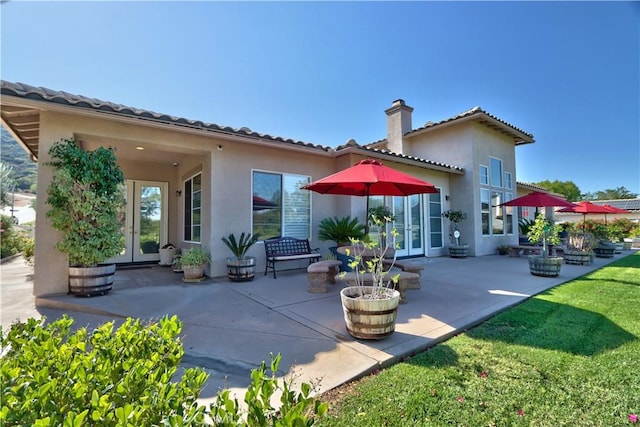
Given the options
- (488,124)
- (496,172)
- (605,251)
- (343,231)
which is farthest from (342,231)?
(605,251)

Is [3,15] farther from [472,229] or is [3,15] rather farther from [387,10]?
[472,229]

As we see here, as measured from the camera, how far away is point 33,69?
25.5 ft

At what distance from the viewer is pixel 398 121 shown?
1334cm

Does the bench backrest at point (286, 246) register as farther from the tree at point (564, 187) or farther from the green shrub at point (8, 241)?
the tree at point (564, 187)

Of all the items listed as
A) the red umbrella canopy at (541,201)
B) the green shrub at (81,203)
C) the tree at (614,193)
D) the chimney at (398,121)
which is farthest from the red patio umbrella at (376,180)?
the tree at (614,193)

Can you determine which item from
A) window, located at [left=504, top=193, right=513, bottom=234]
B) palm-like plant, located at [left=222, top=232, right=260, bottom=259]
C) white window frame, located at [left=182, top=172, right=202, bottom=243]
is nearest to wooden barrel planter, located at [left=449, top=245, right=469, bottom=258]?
window, located at [left=504, top=193, right=513, bottom=234]

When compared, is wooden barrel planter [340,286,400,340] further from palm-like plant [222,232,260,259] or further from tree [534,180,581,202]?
tree [534,180,581,202]

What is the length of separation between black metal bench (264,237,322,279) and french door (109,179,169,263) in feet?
14.5

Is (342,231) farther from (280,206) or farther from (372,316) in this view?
(372,316)

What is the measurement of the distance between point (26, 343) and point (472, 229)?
12.6m

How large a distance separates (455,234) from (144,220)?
1101 centimetres

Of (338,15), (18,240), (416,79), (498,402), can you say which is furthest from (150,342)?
(18,240)

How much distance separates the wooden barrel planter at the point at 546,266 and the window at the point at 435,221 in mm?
4046

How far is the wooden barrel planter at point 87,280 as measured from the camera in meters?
5.28
